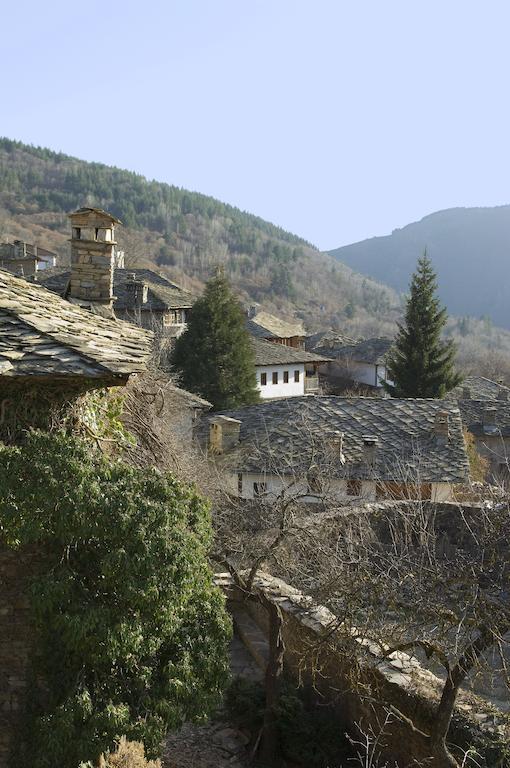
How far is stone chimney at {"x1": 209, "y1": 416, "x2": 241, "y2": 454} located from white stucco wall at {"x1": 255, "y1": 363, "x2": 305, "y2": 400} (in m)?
19.3

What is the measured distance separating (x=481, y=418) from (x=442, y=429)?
47.3 feet

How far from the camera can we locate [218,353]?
107ft

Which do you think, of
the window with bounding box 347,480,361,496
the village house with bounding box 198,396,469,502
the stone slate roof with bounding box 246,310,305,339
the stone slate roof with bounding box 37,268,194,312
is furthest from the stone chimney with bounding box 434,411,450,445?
the stone slate roof with bounding box 246,310,305,339

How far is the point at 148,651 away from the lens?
625cm

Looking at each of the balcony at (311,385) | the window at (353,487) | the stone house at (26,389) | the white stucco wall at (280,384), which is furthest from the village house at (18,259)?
the stone house at (26,389)

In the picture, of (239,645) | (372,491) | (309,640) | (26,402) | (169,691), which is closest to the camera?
(169,691)

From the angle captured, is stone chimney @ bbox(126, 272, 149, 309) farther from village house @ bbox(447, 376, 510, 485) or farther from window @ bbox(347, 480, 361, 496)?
window @ bbox(347, 480, 361, 496)

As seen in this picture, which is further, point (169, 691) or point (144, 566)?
point (169, 691)

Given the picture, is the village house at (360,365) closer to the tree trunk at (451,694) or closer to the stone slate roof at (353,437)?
the stone slate roof at (353,437)

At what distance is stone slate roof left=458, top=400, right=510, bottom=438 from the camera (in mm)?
33438

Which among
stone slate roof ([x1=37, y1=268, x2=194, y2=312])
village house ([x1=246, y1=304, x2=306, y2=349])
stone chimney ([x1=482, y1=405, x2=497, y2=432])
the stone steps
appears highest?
stone slate roof ([x1=37, y1=268, x2=194, y2=312])

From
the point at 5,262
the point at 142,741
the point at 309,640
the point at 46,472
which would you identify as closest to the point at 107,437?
the point at 46,472

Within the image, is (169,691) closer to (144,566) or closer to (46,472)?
(144,566)

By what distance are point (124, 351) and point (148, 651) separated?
2.79 meters
